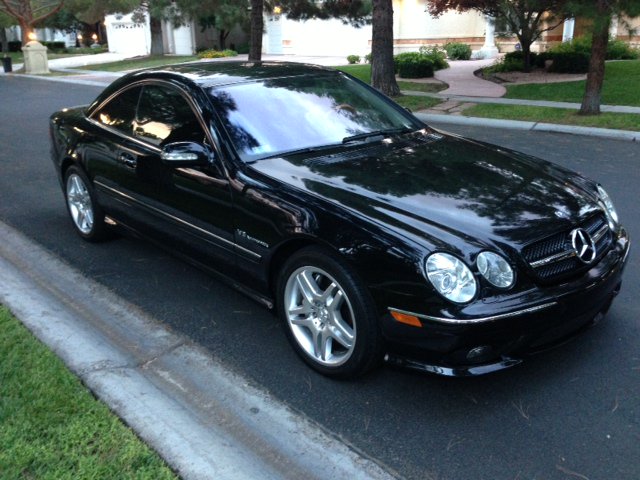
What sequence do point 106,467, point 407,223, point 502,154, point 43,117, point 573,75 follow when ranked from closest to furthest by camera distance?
point 106,467 < point 407,223 < point 502,154 < point 43,117 < point 573,75

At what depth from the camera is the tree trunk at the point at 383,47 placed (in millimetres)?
14328

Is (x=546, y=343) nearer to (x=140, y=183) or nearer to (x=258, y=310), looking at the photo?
(x=258, y=310)

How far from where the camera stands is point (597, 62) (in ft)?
38.5

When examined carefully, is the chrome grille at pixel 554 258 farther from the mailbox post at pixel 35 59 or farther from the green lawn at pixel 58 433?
the mailbox post at pixel 35 59

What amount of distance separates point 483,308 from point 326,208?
938 mm

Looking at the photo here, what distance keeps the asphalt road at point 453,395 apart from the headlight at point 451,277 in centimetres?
45

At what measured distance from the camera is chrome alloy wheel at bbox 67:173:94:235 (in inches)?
218

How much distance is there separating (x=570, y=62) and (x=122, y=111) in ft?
55.0

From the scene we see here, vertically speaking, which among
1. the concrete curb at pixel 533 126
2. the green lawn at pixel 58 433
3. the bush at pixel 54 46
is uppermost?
the bush at pixel 54 46

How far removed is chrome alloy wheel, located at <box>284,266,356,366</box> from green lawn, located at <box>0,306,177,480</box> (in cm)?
104

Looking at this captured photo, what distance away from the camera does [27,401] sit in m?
3.12

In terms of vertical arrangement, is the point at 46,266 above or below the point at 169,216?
below

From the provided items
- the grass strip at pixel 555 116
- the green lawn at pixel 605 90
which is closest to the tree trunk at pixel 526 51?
the green lawn at pixel 605 90

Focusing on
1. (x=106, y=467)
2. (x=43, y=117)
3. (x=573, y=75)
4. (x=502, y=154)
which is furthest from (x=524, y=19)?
(x=106, y=467)
